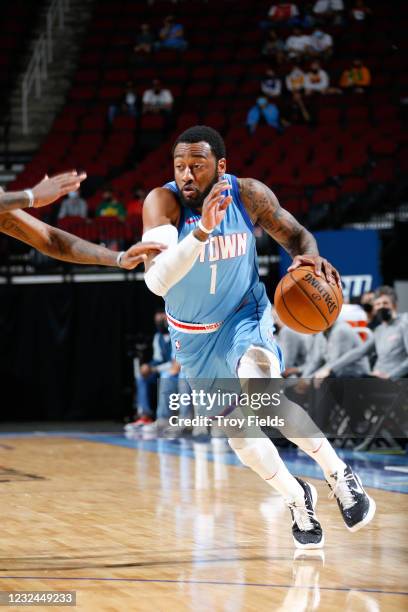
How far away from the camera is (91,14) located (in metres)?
22.0

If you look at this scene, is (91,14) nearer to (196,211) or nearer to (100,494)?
(100,494)

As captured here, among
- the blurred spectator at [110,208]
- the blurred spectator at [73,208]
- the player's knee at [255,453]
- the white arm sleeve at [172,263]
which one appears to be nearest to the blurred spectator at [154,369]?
the blurred spectator at [110,208]

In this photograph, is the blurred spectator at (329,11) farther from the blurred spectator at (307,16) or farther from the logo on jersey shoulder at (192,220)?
the logo on jersey shoulder at (192,220)

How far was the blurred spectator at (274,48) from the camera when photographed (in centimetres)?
1886

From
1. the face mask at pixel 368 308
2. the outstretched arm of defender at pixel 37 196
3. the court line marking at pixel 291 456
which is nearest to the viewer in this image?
the outstretched arm of defender at pixel 37 196

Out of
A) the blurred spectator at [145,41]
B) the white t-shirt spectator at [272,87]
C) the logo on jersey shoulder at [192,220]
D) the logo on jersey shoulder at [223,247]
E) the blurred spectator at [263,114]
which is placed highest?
the blurred spectator at [145,41]

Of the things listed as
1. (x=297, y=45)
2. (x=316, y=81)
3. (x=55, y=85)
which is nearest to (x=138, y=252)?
(x=316, y=81)

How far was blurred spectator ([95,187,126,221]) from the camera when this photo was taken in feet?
49.8

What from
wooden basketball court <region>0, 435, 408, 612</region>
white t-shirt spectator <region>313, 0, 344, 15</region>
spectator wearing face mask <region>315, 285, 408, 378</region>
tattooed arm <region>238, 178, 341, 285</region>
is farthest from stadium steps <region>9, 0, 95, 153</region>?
tattooed arm <region>238, 178, 341, 285</region>

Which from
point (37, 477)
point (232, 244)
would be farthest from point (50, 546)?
point (37, 477)

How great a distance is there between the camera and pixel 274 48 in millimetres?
19062

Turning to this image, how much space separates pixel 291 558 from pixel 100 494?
2907 mm

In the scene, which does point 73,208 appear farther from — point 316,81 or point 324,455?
point 324,455

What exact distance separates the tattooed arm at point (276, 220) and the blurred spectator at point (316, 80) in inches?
511
